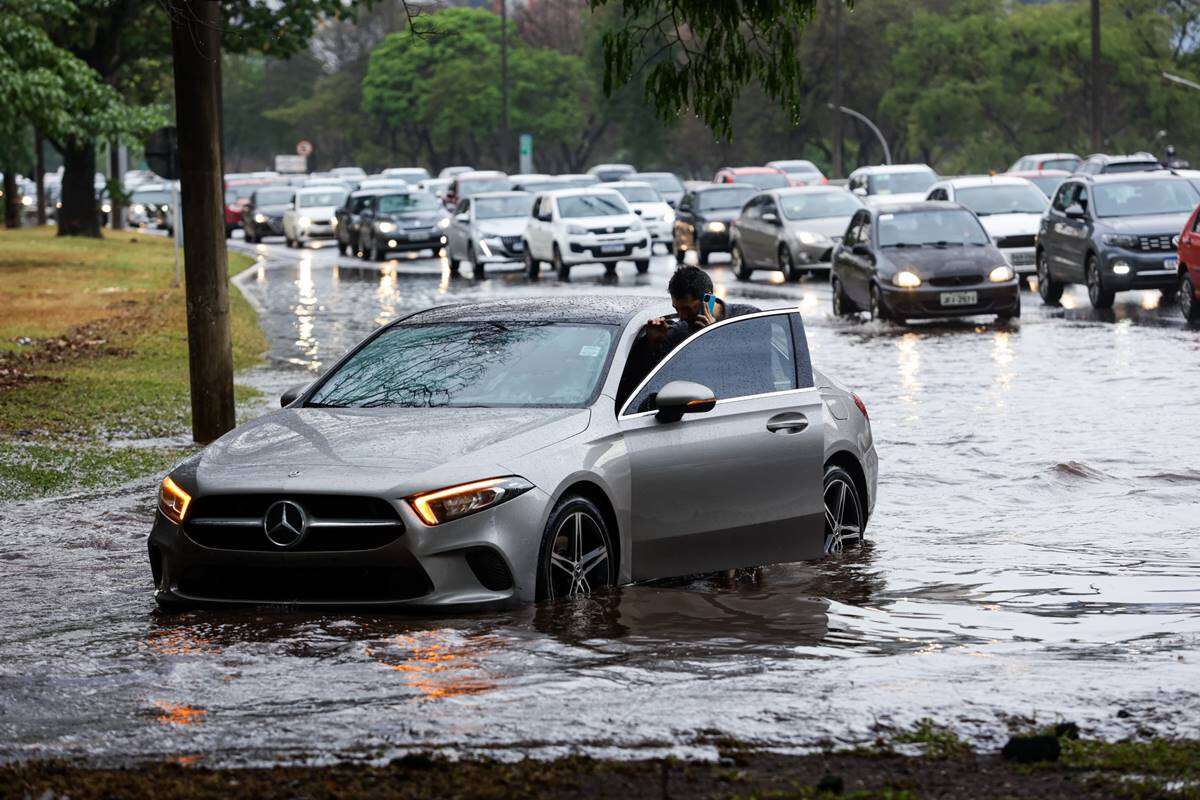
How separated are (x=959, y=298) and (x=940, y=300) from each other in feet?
0.76

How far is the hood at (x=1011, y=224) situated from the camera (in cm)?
3316

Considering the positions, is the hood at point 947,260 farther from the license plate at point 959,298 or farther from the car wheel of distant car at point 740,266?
the car wheel of distant car at point 740,266

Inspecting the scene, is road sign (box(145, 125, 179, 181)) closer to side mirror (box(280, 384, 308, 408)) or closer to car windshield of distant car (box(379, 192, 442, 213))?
car windshield of distant car (box(379, 192, 442, 213))

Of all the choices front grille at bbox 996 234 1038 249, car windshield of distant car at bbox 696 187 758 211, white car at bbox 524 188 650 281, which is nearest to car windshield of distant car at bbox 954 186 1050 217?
front grille at bbox 996 234 1038 249

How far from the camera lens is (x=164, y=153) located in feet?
97.1

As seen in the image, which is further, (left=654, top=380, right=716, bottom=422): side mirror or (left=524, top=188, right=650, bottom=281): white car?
(left=524, top=188, right=650, bottom=281): white car

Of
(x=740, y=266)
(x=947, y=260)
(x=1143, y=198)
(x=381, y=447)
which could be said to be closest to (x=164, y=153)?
(x=947, y=260)

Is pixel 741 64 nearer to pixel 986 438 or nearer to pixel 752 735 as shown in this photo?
pixel 752 735

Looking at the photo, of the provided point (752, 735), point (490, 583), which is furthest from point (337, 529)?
point (752, 735)

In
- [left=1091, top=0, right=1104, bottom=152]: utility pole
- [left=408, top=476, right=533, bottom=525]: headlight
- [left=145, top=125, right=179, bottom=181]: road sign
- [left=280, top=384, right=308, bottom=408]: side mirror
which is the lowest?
[left=408, top=476, right=533, bottom=525]: headlight

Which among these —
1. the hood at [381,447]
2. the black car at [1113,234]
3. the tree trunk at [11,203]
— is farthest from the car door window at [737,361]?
the tree trunk at [11,203]

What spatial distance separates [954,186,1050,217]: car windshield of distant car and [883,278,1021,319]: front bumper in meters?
7.51

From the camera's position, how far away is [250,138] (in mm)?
153250

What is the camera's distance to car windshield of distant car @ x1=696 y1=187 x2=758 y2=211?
45.6m
